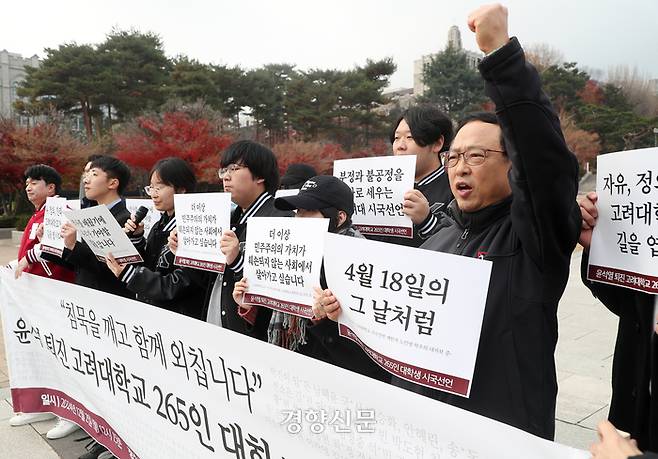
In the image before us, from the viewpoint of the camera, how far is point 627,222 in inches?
66.6

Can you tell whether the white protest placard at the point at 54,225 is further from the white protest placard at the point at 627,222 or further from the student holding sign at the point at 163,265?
the white protest placard at the point at 627,222

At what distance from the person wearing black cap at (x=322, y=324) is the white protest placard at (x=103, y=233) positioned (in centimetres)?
94

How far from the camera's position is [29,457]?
3.11 metres

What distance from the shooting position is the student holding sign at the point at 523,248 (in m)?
1.38

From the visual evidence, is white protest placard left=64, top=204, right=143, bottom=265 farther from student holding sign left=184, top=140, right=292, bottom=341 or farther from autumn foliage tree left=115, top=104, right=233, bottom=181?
autumn foliage tree left=115, top=104, right=233, bottom=181

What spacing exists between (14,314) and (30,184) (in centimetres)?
122

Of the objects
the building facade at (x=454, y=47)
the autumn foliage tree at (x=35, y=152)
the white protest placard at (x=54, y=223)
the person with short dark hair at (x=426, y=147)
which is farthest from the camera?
the building facade at (x=454, y=47)

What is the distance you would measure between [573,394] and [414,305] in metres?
2.95

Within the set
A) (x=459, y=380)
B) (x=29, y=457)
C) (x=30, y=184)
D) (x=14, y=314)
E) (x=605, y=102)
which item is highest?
(x=605, y=102)

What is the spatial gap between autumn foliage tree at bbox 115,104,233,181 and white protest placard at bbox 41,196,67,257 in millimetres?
16062

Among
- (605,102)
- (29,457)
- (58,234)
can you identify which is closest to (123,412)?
(29,457)

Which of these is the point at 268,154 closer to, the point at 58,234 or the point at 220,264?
the point at 220,264

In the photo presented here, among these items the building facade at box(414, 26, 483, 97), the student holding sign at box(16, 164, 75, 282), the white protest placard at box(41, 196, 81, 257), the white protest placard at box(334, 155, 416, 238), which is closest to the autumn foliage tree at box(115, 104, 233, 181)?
the student holding sign at box(16, 164, 75, 282)

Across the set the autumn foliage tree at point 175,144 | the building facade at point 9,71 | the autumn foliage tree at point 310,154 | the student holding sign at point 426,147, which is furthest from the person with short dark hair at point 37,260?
the building facade at point 9,71
